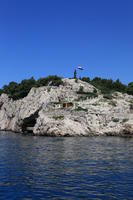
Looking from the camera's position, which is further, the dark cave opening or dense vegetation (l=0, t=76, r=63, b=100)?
dense vegetation (l=0, t=76, r=63, b=100)

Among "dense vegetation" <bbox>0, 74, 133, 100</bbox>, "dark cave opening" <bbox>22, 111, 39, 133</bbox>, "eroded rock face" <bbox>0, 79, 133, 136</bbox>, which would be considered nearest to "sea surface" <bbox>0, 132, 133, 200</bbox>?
"eroded rock face" <bbox>0, 79, 133, 136</bbox>

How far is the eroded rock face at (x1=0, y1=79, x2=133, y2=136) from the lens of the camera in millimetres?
78125

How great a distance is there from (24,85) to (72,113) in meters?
44.1

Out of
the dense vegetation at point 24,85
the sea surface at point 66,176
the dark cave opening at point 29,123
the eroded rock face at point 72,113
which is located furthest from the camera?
the dense vegetation at point 24,85

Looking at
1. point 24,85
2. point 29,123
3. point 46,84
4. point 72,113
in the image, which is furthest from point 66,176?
point 24,85

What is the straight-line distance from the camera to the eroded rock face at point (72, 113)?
256 ft

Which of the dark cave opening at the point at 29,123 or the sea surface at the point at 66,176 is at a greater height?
the dark cave opening at the point at 29,123

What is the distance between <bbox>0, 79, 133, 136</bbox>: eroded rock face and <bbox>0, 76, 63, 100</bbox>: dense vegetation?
5114 millimetres

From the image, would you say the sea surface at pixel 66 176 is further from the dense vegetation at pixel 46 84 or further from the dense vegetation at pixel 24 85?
the dense vegetation at pixel 24 85

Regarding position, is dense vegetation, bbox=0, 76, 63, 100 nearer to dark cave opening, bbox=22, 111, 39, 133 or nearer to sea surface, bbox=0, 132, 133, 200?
dark cave opening, bbox=22, 111, 39, 133

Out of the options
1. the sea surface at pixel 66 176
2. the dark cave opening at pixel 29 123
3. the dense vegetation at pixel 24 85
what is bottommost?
the sea surface at pixel 66 176

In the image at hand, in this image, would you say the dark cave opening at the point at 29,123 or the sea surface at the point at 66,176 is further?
the dark cave opening at the point at 29,123

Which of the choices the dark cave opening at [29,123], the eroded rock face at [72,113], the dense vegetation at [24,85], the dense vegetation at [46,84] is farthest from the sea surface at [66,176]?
the dense vegetation at [24,85]

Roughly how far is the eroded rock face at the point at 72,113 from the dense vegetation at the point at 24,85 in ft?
16.8
